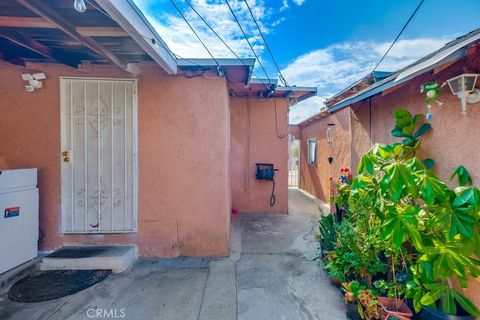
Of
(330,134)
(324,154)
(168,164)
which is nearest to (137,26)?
(168,164)

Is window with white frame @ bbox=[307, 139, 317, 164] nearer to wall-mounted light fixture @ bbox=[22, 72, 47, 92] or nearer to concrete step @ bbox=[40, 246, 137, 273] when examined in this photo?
concrete step @ bbox=[40, 246, 137, 273]

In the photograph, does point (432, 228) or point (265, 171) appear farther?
point (265, 171)

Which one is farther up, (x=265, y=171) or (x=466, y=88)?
(x=466, y=88)

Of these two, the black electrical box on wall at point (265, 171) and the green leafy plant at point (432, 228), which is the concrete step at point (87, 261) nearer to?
Result: the green leafy plant at point (432, 228)

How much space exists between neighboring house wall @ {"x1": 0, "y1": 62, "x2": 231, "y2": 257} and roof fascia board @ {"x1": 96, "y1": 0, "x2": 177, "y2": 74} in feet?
2.50

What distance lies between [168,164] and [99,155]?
3.83 feet

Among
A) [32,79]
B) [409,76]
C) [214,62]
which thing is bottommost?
[409,76]

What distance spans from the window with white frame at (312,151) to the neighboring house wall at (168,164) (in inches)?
268

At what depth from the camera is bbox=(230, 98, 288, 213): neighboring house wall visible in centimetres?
690

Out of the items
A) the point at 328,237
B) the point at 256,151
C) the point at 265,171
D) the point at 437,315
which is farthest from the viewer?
the point at 256,151

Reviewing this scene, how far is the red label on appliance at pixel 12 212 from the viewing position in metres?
3.21

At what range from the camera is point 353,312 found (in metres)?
2.60

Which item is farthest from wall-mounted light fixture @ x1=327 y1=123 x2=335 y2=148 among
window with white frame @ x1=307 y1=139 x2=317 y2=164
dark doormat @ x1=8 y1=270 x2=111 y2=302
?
dark doormat @ x1=8 y1=270 x2=111 y2=302

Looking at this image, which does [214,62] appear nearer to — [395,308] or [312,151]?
[395,308]
